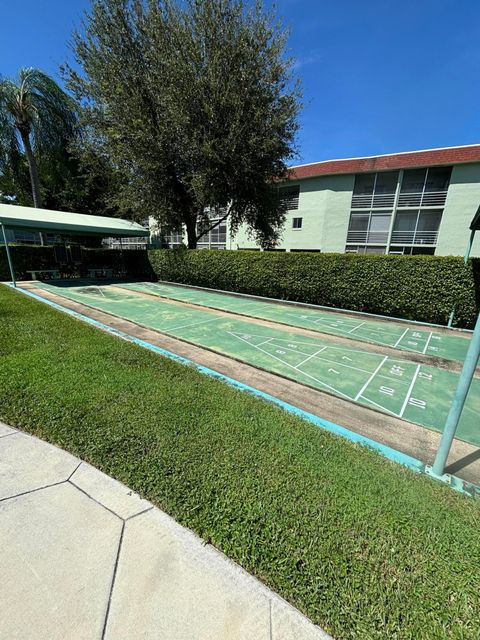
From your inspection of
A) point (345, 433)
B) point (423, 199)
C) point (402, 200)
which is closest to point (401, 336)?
point (345, 433)

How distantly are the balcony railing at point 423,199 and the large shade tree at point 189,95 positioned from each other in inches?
429

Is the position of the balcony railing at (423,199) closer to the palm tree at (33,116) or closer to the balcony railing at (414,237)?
the balcony railing at (414,237)

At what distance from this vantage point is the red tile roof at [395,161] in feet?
56.5

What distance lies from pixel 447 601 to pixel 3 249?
1999 centimetres

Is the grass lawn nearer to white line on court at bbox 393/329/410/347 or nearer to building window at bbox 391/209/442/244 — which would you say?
white line on court at bbox 393/329/410/347

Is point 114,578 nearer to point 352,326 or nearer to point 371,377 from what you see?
point 371,377

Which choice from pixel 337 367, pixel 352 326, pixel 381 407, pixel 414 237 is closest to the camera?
pixel 381 407

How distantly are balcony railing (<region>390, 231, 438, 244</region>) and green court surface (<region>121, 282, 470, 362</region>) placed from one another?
Result: 47.3 feet

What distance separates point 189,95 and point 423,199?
16.8 meters

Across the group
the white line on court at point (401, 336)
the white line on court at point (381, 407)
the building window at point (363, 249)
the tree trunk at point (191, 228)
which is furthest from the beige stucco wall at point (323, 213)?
the white line on court at point (381, 407)

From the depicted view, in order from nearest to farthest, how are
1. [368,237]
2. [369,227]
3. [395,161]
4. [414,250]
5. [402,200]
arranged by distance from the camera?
[395,161], [402,200], [414,250], [369,227], [368,237]

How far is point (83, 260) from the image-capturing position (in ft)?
61.6

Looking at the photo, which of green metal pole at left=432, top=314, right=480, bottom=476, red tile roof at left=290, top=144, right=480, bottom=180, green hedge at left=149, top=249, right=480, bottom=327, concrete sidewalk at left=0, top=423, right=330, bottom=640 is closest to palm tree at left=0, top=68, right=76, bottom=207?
green hedge at left=149, top=249, right=480, bottom=327

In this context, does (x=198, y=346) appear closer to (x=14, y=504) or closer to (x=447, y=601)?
(x=14, y=504)
